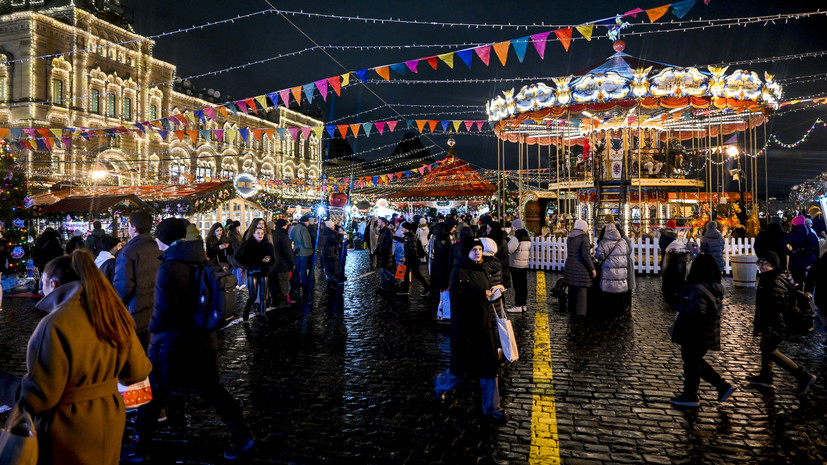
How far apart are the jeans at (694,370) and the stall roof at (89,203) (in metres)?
18.1

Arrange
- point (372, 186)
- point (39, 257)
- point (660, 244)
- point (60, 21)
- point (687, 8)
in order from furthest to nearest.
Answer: point (372, 186), point (60, 21), point (660, 244), point (39, 257), point (687, 8)

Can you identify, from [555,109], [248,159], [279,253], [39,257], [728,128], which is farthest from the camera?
[248,159]

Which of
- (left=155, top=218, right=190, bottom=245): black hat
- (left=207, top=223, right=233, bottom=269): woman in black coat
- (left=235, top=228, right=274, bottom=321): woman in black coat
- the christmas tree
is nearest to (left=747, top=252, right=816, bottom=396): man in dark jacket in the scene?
(left=155, top=218, right=190, bottom=245): black hat

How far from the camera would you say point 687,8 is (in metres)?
8.26

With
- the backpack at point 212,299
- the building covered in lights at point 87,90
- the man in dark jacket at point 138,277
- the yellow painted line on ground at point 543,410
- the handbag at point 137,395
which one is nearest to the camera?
the handbag at point 137,395

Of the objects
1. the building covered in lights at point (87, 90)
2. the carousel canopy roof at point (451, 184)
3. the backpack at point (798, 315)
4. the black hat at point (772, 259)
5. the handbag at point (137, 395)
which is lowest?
the handbag at point (137, 395)

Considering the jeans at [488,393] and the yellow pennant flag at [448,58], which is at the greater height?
the yellow pennant flag at [448,58]

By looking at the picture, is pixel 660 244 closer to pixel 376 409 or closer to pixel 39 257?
pixel 376 409

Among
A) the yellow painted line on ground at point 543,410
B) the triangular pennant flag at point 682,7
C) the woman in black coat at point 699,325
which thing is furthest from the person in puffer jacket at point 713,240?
the woman in black coat at point 699,325

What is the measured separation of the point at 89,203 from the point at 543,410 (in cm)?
1794

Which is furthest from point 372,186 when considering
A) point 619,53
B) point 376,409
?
point 376,409

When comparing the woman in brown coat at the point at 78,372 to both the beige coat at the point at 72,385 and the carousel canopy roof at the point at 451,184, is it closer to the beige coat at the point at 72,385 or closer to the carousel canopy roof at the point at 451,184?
the beige coat at the point at 72,385

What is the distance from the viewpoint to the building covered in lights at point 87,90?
95.5 ft

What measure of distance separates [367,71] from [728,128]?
17.7 metres
